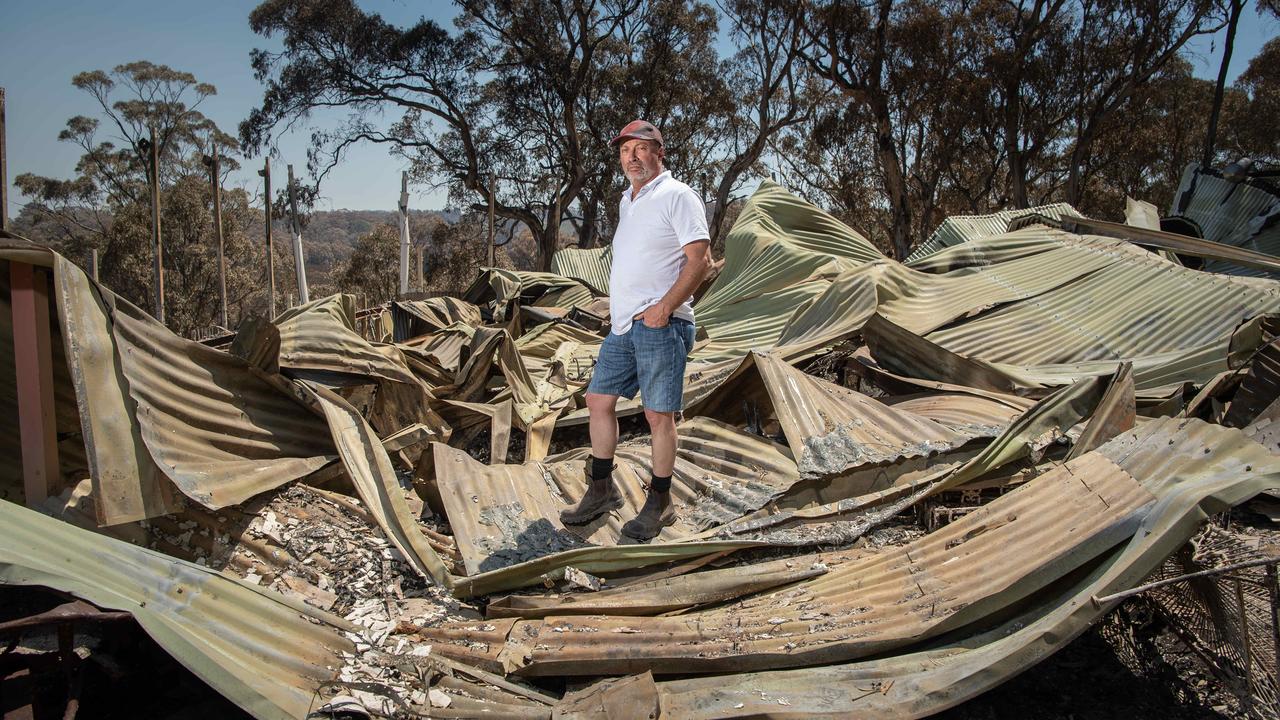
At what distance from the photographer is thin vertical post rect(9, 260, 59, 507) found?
2.45 meters

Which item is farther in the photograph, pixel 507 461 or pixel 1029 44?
pixel 1029 44

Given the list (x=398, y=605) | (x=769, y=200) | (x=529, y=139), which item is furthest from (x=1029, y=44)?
(x=398, y=605)

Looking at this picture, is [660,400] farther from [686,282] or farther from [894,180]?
[894,180]

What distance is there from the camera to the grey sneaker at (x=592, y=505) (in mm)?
3008

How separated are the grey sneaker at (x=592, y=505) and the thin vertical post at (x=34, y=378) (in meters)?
1.59

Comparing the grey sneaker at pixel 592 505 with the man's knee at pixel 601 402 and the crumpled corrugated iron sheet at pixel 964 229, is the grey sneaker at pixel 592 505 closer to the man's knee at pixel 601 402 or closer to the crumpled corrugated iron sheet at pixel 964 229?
the man's knee at pixel 601 402

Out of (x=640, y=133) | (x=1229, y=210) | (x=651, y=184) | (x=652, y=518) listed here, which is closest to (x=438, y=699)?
(x=652, y=518)

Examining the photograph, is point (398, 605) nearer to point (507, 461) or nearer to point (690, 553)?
point (690, 553)

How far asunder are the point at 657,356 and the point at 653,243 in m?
0.38

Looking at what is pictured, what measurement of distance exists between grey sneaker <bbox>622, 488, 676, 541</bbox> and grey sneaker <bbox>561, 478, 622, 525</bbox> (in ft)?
0.39

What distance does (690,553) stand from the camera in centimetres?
262

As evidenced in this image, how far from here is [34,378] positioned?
2471 mm

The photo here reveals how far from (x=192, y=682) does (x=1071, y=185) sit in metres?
21.0

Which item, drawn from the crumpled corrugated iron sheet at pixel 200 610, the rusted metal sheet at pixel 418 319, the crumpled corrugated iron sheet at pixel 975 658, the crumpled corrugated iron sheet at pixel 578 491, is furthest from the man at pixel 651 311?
the rusted metal sheet at pixel 418 319
